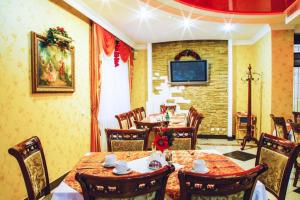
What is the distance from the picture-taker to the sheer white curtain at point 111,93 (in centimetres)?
501

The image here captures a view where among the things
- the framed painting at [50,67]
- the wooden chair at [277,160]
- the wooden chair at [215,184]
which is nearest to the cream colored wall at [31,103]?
the framed painting at [50,67]

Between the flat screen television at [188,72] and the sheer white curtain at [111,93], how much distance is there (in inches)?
51.3

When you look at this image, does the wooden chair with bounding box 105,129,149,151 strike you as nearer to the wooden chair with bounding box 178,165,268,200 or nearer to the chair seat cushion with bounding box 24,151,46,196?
the chair seat cushion with bounding box 24,151,46,196

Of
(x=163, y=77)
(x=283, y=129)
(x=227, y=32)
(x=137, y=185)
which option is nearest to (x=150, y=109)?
(x=163, y=77)

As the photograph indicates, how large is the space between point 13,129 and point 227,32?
4.92 m

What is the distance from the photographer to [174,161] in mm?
1935

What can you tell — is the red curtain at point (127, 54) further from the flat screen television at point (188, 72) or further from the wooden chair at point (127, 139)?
the wooden chair at point (127, 139)

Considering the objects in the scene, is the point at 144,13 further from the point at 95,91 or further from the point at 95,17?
the point at 95,91

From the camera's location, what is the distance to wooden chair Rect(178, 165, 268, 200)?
3.44 ft

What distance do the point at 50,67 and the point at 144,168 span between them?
2.16 meters

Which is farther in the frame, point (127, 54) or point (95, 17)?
point (127, 54)

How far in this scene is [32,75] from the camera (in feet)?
9.63

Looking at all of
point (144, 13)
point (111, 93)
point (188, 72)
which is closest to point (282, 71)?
point (188, 72)

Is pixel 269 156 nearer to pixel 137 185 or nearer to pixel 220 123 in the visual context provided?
pixel 137 185
